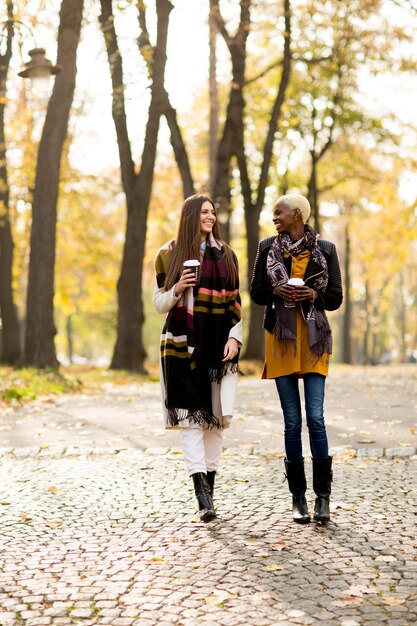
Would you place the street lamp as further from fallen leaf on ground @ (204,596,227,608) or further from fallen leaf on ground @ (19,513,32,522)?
fallen leaf on ground @ (204,596,227,608)

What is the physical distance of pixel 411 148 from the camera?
27.8 m

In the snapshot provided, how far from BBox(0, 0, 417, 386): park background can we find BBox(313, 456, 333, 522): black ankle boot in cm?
855

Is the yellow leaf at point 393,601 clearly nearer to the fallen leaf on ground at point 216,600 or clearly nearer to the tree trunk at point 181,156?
the fallen leaf on ground at point 216,600

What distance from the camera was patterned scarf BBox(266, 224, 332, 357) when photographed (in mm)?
6090

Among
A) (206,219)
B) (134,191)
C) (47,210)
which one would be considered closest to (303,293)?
(206,219)

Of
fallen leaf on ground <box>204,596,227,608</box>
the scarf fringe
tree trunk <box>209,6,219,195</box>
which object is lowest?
fallen leaf on ground <box>204,596,227,608</box>

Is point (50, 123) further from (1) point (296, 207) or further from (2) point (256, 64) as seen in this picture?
(2) point (256, 64)

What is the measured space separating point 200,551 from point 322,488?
1.10m

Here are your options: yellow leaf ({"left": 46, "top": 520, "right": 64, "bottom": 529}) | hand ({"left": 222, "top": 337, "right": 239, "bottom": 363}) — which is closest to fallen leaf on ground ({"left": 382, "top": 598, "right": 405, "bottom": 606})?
hand ({"left": 222, "top": 337, "right": 239, "bottom": 363})

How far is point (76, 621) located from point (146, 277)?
35105mm

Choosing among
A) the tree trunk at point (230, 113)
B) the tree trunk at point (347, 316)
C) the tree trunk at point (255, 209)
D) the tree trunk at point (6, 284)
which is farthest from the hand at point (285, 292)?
the tree trunk at point (347, 316)

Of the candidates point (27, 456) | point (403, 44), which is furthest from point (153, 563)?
point (403, 44)

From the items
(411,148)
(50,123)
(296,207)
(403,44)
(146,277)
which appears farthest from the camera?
(146,277)

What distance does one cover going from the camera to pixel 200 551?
5.25 m
